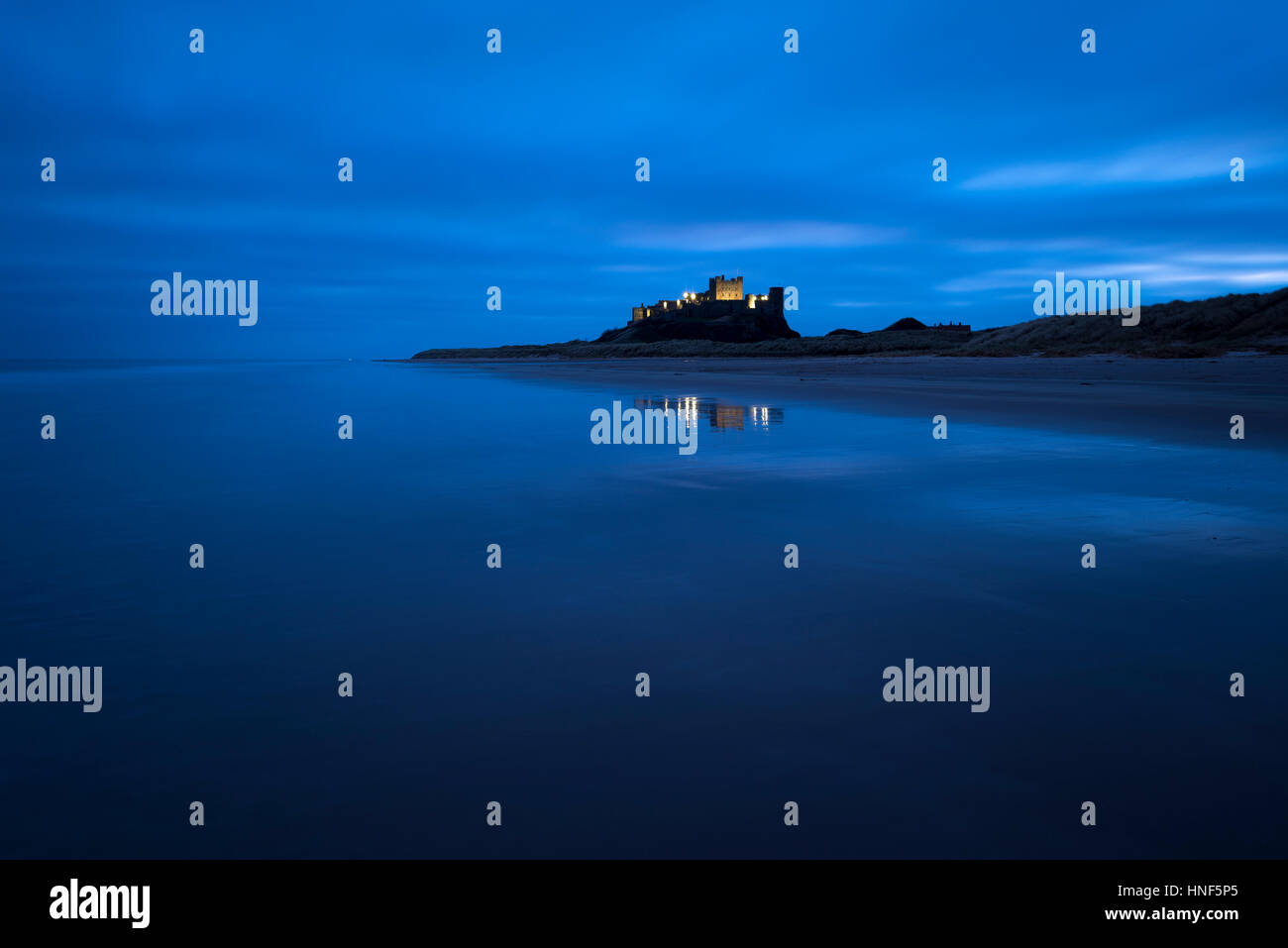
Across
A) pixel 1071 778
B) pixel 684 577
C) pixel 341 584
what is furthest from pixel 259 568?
pixel 1071 778

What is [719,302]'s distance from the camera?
168 meters

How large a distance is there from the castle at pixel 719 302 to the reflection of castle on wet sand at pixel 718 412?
14437 cm

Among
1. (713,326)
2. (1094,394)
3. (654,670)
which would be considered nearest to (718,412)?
(1094,394)

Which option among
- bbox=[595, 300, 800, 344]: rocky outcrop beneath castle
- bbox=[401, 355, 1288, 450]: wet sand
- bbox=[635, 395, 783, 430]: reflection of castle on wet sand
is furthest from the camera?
bbox=[595, 300, 800, 344]: rocky outcrop beneath castle

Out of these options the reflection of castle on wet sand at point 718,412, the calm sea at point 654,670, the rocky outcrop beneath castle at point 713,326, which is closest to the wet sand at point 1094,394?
the reflection of castle on wet sand at point 718,412

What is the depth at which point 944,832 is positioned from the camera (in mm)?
2641

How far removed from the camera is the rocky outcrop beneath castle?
150 m

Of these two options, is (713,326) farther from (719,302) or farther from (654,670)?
(654,670)

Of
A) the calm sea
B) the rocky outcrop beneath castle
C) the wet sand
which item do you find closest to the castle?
the rocky outcrop beneath castle

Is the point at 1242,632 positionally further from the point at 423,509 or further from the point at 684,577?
the point at 423,509

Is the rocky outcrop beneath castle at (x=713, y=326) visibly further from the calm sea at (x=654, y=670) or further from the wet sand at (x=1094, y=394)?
the calm sea at (x=654, y=670)

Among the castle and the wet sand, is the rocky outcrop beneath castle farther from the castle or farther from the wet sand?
the wet sand

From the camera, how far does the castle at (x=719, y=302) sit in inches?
6545

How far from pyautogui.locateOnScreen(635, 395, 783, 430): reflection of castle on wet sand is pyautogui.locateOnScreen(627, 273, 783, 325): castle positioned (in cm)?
14437
